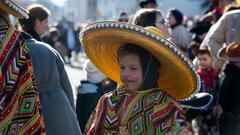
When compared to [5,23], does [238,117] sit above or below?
below

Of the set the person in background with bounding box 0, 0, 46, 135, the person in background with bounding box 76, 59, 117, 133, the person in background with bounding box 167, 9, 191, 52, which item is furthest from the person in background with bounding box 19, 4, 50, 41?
the person in background with bounding box 167, 9, 191, 52

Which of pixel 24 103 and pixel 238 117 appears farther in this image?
pixel 238 117

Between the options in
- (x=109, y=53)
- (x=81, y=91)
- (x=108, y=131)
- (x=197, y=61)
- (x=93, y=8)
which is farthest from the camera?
(x=93, y=8)

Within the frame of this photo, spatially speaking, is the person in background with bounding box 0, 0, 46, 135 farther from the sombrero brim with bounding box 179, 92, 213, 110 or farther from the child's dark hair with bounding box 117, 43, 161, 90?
the sombrero brim with bounding box 179, 92, 213, 110

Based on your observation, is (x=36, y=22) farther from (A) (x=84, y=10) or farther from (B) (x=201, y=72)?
(A) (x=84, y=10)

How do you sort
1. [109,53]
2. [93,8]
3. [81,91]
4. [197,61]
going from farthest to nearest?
[93,8] → [197,61] → [81,91] → [109,53]

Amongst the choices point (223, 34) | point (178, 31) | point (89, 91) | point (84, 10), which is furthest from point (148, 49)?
point (84, 10)

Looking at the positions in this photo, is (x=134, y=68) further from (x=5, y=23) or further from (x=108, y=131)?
(x=5, y=23)

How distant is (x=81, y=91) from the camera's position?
21.4 ft

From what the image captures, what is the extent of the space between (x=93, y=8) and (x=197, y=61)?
82.5 metres

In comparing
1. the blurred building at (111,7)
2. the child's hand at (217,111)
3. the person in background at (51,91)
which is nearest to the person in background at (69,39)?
the child's hand at (217,111)

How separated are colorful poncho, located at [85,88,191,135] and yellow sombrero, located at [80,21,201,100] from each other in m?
0.19

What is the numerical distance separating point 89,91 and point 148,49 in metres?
2.60

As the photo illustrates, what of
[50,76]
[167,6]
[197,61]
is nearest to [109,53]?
[50,76]
